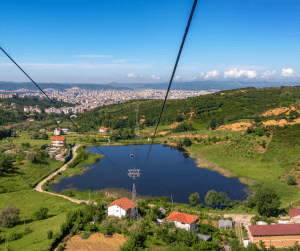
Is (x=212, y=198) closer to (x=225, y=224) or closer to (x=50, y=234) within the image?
(x=225, y=224)

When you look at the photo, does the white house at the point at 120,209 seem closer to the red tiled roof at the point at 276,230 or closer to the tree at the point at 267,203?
the red tiled roof at the point at 276,230

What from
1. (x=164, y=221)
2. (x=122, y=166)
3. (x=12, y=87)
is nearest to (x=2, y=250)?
Answer: (x=164, y=221)

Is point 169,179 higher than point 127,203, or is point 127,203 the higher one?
point 127,203

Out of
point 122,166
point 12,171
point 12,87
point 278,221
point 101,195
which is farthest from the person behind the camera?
point 12,87

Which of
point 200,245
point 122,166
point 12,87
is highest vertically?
point 12,87

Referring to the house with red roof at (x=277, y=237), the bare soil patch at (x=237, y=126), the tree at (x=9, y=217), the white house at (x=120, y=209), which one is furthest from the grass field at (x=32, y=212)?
the bare soil patch at (x=237, y=126)

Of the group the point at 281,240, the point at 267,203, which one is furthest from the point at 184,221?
the point at 267,203

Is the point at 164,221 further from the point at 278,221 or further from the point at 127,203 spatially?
the point at 278,221
